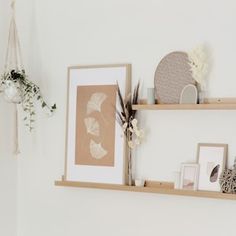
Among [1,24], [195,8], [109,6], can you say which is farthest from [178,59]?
[1,24]

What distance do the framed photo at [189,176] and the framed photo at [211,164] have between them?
0.9 inches

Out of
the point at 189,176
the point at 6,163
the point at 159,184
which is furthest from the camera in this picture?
the point at 6,163

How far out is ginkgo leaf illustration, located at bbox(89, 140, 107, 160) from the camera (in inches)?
99.8

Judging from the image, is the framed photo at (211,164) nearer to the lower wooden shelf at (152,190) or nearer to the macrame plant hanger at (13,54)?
the lower wooden shelf at (152,190)

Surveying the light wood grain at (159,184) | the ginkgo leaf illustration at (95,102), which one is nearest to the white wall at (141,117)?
the light wood grain at (159,184)

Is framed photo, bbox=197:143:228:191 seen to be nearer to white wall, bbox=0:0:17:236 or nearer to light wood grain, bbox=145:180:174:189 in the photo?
light wood grain, bbox=145:180:174:189

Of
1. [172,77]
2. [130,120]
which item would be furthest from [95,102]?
[172,77]

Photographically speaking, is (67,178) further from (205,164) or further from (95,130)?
(205,164)

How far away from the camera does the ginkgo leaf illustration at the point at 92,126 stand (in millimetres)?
2555

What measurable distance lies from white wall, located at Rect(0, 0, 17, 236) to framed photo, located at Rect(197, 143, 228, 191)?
1098 millimetres

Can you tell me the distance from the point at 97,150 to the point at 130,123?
25 centimetres

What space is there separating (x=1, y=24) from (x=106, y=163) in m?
0.98

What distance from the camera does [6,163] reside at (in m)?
2.76

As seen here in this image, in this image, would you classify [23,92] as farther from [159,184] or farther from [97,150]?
[159,184]
